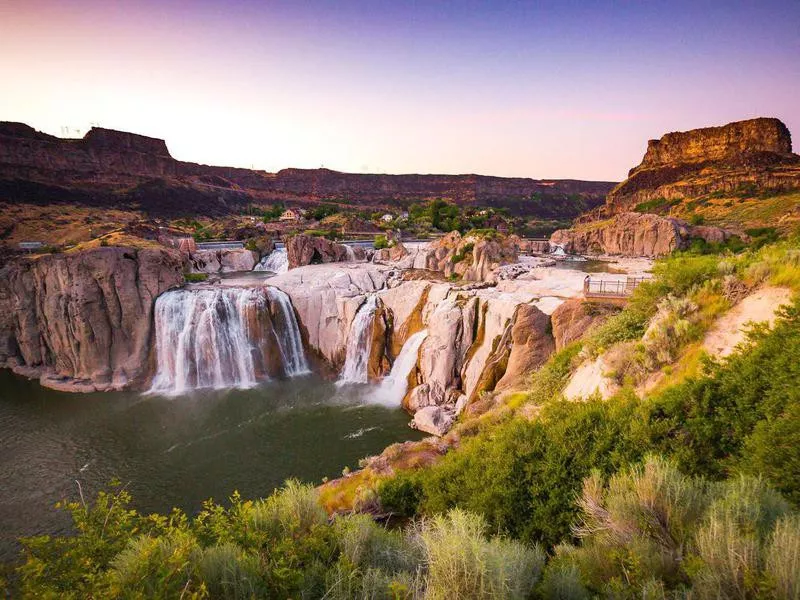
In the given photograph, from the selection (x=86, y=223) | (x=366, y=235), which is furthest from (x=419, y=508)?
(x=86, y=223)

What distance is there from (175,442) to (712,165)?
126 meters

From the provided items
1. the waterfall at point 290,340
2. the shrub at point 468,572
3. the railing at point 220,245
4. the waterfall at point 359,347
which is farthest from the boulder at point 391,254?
the shrub at point 468,572

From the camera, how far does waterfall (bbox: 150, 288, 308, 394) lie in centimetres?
2317

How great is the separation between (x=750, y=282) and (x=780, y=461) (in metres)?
4.69

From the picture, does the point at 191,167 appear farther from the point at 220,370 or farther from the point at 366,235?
the point at 220,370

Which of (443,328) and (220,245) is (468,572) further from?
(220,245)

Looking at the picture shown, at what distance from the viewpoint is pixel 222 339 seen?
77.6 ft

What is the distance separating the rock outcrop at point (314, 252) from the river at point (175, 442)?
54.1ft

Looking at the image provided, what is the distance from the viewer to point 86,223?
2258 inches

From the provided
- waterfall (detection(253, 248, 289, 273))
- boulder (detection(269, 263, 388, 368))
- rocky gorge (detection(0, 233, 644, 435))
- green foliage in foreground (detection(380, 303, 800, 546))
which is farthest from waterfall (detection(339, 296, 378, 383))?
waterfall (detection(253, 248, 289, 273))

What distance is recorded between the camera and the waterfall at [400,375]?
20656 millimetres

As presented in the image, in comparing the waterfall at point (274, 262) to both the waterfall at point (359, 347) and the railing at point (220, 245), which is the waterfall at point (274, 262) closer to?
the railing at point (220, 245)

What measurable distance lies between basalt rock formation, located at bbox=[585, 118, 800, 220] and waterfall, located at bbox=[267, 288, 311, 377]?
302ft

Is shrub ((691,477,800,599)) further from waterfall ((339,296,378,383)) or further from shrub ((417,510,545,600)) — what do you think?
waterfall ((339,296,378,383))
